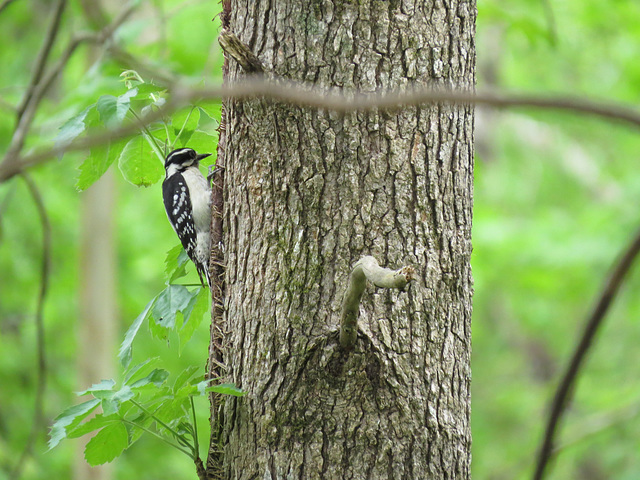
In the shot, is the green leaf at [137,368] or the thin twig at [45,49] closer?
the green leaf at [137,368]

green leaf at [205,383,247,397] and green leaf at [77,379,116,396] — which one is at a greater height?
green leaf at [77,379,116,396]

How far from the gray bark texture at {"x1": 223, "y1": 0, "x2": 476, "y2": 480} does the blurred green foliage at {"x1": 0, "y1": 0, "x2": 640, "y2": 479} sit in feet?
8.61

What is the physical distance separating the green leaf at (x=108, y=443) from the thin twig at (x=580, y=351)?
210 centimetres

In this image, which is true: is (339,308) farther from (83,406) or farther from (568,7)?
(568,7)

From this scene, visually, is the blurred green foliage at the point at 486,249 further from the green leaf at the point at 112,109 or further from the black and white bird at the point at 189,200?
the green leaf at the point at 112,109

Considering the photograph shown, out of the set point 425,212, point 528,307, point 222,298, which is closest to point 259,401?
point 222,298

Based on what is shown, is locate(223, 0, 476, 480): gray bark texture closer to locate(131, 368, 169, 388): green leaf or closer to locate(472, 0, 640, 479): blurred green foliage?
locate(131, 368, 169, 388): green leaf

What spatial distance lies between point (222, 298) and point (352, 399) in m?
0.74

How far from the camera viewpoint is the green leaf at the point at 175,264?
10.1ft

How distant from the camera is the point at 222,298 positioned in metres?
2.72

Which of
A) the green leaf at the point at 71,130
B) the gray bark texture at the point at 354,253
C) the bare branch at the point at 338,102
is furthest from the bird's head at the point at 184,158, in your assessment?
the bare branch at the point at 338,102

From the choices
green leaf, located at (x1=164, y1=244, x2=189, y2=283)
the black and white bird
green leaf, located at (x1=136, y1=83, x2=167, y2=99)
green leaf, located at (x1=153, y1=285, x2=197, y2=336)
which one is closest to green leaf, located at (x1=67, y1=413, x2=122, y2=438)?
green leaf, located at (x1=153, y1=285, x2=197, y2=336)

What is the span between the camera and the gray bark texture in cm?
229

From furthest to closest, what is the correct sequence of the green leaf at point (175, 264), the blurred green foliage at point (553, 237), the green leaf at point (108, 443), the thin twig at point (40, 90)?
the blurred green foliage at point (553, 237) → the thin twig at point (40, 90) → the green leaf at point (175, 264) → the green leaf at point (108, 443)
